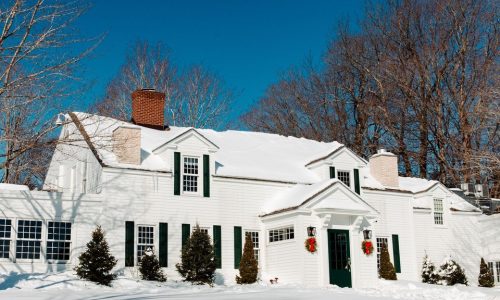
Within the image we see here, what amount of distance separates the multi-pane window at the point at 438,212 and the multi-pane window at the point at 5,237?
1866 cm

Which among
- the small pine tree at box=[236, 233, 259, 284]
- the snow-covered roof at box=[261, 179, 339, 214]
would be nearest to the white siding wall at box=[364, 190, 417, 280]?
the snow-covered roof at box=[261, 179, 339, 214]

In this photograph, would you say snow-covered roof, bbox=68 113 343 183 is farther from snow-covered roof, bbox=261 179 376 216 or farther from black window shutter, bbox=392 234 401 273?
black window shutter, bbox=392 234 401 273

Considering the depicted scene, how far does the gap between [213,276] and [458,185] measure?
67.4 ft

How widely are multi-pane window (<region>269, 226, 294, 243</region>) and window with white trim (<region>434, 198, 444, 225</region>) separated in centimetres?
917

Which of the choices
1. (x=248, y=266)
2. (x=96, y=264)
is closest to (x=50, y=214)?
(x=96, y=264)

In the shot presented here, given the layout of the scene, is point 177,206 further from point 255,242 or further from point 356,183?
point 356,183

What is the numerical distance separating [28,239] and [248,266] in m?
7.58

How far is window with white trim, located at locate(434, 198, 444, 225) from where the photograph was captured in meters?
30.3

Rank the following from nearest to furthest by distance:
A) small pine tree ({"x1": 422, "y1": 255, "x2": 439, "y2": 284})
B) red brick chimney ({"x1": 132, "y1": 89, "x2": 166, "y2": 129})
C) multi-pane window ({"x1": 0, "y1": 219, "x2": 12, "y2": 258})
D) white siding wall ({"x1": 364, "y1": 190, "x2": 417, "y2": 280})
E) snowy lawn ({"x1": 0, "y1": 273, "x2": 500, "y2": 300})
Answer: snowy lawn ({"x1": 0, "y1": 273, "x2": 500, "y2": 300}), multi-pane window ({"x1": 0, "y1": 219, "x2": 12, "y2": 258}), red brick chimney ({"x1": 132, "y1": 89, "x2": 166, "y2": 129}), small pine tree ({"x1": 422, "y1": 255, "x2": 439, "y2": 284}), white siding wall ({"x1": 364, "y1": 190, "x2": 417, "y2": 280})

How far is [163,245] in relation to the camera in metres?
23.3

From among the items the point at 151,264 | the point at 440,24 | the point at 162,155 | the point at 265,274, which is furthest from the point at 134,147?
the point at 440,24

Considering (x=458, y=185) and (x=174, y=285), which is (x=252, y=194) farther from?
(x=458, y=185)

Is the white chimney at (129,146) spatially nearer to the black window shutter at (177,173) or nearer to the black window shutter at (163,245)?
the black window shutter at (177,173)

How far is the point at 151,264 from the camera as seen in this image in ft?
72.4
